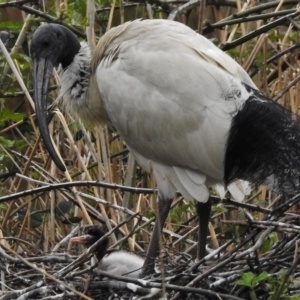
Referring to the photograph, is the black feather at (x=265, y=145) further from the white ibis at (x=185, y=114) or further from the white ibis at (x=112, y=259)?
the white ibis at (x=112, y=259)

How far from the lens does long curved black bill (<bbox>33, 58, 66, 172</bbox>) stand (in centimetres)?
500

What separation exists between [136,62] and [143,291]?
1216 millimetres

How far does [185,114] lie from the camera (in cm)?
487

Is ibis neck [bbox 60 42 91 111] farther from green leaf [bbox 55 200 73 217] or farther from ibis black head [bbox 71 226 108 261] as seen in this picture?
ibis black head [bbox 71 226 108 261]

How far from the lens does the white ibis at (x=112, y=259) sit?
4832 millimetres

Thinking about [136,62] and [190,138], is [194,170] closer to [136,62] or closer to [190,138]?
[190,138]

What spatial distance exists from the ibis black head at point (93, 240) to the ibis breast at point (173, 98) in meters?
0.38

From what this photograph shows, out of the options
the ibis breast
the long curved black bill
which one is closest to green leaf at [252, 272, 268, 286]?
the ibis breast

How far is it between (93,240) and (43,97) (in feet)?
2.42

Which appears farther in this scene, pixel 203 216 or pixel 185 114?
pixel 203 216

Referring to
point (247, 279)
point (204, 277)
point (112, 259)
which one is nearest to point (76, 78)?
point (112, 259)

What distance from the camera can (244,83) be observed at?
4867 millimetres

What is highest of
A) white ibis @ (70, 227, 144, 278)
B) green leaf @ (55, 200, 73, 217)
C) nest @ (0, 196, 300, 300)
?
nest @ (0, 196, 300, 300)

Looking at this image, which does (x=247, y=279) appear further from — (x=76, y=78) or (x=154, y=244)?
(x=76, y=78)
